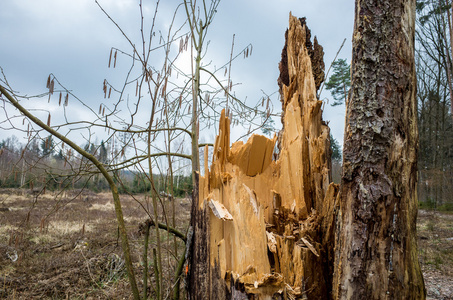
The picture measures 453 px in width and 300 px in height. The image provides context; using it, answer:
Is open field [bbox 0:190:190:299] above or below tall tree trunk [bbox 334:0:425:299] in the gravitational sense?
below

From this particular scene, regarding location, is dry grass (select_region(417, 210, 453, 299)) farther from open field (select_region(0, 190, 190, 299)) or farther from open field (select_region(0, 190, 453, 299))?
open field (select_region(0, 190, 190, 299))

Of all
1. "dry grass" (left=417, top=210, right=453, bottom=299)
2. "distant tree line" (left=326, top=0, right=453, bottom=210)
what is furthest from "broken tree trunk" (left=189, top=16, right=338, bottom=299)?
"distant tree line" (left=326, top=0, right=453, bottom=210)

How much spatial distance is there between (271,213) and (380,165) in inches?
34.9

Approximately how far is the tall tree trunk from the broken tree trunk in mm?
277

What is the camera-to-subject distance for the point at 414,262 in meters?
1.62

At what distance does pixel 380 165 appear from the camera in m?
1.60

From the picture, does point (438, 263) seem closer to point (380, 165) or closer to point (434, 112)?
point (380, 165)

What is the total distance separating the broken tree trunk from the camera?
186 cm

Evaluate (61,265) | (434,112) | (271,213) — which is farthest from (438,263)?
(434,112)

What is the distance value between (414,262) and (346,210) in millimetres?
474

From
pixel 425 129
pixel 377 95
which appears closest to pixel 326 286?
pixel 377 95

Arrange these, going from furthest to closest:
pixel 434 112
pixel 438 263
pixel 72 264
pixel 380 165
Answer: pixel 434 112
pixel 438 263
pixel 72 264
pixel 380 165

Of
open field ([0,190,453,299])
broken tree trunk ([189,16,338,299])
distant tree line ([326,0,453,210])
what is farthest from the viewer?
distant tree line ([326,0,453,210])

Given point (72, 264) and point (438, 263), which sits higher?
point (72, 264)
